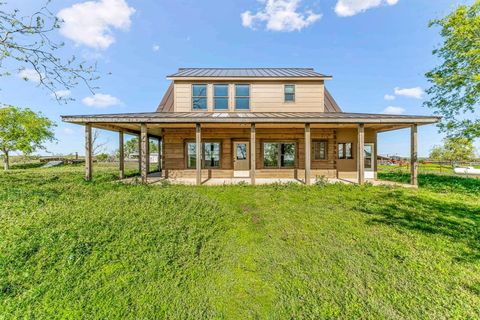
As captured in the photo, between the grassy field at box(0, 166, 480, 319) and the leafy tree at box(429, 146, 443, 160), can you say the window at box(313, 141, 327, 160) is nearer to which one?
the grassy field at box(0, 166, 480, 319)

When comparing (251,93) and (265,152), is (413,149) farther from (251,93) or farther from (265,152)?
(251,93)

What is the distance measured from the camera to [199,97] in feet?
39.0

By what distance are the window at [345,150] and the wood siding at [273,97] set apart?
235cm

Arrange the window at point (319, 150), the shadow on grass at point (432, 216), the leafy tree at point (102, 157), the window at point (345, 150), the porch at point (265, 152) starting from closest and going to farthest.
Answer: the shadow on grass at point (432, 216) → the porch at point (265, 152) → the window at point (319, 150) → the window at point (345, 150) → the leafy tree at point (102, 157)

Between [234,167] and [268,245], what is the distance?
7565 millimetres

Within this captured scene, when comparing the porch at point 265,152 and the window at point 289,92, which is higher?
the window at point 289,92

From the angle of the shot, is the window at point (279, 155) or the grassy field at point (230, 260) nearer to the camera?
the grassy field at point (230, 260)

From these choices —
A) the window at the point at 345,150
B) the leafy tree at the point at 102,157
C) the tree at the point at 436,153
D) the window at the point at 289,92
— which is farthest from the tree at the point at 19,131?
the tree at the point at 436,153

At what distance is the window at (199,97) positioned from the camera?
39.0ft

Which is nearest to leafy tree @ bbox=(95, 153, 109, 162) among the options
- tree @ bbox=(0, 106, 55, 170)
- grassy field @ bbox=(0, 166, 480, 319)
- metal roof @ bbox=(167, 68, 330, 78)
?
tree @ bbox=(0, 106, 55, 170)

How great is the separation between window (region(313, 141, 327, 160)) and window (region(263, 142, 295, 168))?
1.26 meters

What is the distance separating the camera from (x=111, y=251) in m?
3.91

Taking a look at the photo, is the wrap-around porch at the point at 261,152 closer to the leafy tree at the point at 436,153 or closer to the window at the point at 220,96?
the window at the point at 220,96

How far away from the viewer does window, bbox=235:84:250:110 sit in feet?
39.2
